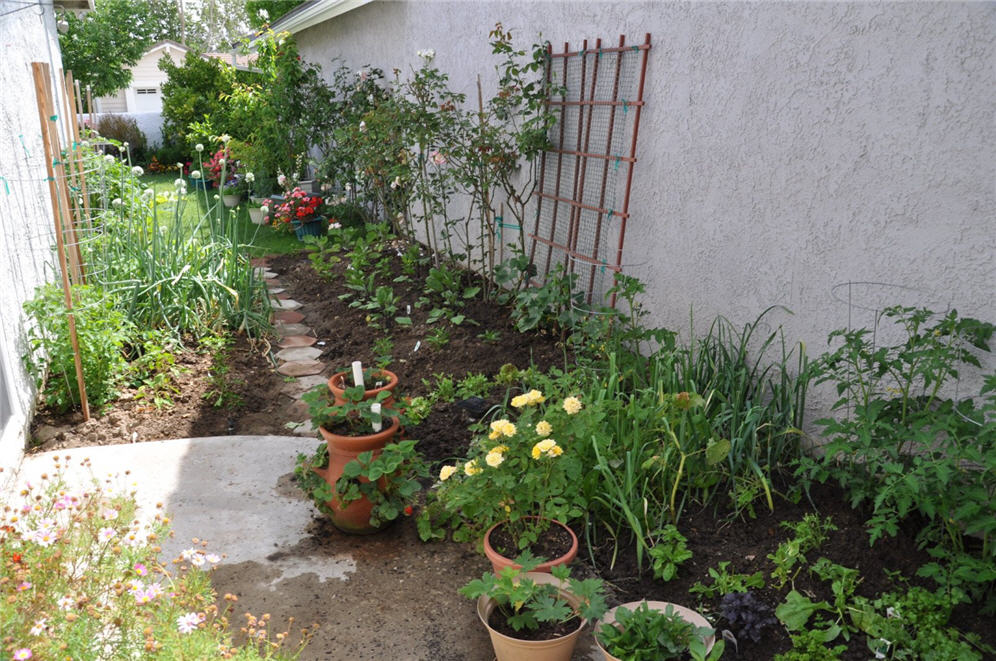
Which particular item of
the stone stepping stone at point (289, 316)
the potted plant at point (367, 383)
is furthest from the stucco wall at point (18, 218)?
the stone stepping stone at point (289, 316)

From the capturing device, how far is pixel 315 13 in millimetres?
8953

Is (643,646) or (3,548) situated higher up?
(3,548)

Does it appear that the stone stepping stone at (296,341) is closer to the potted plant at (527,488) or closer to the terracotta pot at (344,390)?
the terracotta pot at (344,390)

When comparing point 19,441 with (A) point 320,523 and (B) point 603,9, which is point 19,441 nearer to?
(A) point 320,523

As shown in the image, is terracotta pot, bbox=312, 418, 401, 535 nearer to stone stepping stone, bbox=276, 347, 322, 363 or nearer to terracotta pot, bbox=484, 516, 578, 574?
terracotta pot, bbox=484, 516, 578, 574

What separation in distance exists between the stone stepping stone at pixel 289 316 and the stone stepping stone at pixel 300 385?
119 centimetres

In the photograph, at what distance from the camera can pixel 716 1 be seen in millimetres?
3514

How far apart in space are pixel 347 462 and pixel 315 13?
7547mm

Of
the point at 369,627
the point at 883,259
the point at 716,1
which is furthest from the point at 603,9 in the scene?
the point at 369,627

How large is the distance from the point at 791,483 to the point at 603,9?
2.93 metres

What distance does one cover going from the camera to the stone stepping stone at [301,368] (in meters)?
4.77

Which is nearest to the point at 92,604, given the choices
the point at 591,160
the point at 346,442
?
the point at 346,442

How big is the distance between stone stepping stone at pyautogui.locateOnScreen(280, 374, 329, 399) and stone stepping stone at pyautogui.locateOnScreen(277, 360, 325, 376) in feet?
0.21

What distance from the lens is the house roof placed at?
805cm
